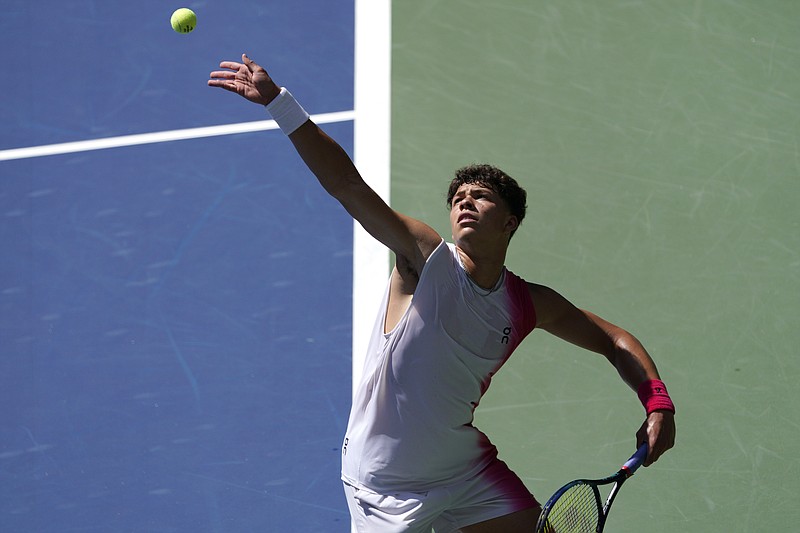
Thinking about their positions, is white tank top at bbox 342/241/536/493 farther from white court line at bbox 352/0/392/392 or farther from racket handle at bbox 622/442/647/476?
white court line at bbox 352/0/392/392

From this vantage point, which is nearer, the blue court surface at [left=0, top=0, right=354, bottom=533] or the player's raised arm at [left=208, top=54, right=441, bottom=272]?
the player's raised arm at [left=208, top=54, right=441, bottom=272]

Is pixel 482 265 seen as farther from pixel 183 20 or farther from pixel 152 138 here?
pixel 152 138

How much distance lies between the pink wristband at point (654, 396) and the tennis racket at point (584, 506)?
14 centimetres

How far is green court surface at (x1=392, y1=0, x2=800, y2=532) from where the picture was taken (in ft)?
16.0

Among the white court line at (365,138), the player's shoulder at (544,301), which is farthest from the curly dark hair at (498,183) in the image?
the white court line at (365,138)

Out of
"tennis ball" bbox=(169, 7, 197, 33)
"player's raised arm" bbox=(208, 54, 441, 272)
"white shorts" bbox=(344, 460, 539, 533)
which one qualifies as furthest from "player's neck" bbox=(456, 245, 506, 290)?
"tennis ball" bbox=(169, 7, 197, 33)

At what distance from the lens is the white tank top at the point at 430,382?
3.74 meters

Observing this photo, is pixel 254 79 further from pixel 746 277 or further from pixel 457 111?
pixel 746 277

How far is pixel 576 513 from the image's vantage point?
3713mm

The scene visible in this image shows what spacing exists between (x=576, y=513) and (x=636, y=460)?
257 millimetres

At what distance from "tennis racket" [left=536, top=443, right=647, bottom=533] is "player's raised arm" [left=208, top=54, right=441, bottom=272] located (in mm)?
968

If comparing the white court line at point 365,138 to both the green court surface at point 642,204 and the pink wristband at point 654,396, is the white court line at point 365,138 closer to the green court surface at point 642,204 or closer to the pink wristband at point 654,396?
the green court surface at point 642,204

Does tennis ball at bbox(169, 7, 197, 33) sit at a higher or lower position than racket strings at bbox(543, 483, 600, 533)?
higher

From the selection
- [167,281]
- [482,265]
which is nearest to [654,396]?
[482,265]
